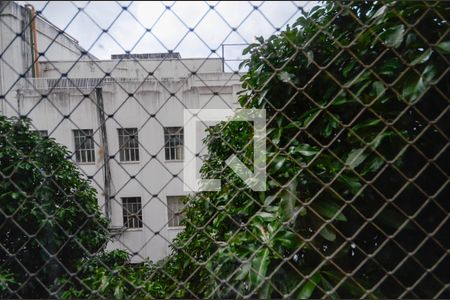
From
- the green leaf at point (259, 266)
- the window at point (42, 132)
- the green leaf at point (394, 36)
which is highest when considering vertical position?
the green leaf at point (394, 36)

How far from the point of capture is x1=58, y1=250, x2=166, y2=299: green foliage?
41.0 inches

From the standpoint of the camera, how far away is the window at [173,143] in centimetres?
118

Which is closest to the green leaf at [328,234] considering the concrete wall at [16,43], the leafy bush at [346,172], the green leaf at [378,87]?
the leafy bush at [346,172]

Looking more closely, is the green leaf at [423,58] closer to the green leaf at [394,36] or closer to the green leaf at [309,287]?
the green leaf at [394,36]

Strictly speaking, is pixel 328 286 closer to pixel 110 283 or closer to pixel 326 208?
pixel 326 208

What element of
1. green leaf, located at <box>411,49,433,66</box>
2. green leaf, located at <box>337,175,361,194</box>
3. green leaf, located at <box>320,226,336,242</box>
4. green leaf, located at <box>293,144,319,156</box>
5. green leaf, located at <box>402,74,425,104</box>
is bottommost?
green leaf, located at <box>320,226,336,242</box>

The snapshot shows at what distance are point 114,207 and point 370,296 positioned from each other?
89 cm

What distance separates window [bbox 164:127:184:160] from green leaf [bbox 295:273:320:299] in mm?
532

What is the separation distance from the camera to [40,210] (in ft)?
3.70

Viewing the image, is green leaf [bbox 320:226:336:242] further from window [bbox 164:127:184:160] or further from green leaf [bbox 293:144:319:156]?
window [bbox 164:127:184:160]

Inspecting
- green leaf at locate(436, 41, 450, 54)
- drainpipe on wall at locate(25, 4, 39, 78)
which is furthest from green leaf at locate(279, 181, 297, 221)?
drainpipe on wall at locate(25, 4, 39, 78)

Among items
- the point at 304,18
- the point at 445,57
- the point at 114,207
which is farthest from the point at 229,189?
the point at 445,57

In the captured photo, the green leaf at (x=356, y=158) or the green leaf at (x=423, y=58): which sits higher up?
the green leaf at (x=423, y=58)

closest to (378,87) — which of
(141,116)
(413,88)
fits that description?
(413,88)
